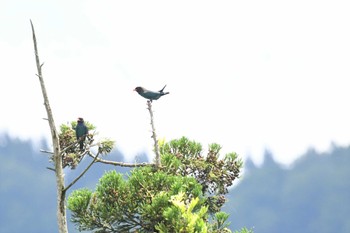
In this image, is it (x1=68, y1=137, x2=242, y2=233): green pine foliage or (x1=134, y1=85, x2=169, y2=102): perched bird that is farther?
(x1=134, y1=85, x2=169, y2=102): perched bird

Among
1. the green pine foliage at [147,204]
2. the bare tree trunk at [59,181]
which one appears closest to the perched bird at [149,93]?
the green pine foliage at [147,204]

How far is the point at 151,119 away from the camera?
594 inches

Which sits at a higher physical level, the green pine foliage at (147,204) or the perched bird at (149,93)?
the perched bird at (149,93)

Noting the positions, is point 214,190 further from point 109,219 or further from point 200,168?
point 109,219

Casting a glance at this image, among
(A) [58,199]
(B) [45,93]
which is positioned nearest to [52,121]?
(B) [45,93]

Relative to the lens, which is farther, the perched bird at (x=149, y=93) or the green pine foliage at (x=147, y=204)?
the perched bird at (x=149, y=93)

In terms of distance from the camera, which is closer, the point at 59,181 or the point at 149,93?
the point at 59,181

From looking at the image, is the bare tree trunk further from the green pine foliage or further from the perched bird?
the perched bird

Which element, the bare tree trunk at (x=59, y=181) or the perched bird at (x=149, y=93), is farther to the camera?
the perched bird at (x=149, y=93)

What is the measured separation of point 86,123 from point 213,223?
4255 millimetres

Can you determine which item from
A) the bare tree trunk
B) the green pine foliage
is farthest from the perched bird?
the bare tree trunk

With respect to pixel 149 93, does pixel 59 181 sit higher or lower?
lower

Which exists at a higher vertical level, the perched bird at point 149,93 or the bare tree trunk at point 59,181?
the perched bird at point 149,93

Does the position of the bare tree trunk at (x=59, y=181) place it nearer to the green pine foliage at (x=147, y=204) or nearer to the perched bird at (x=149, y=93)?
the green pine foliage at (x=147, y=204)
